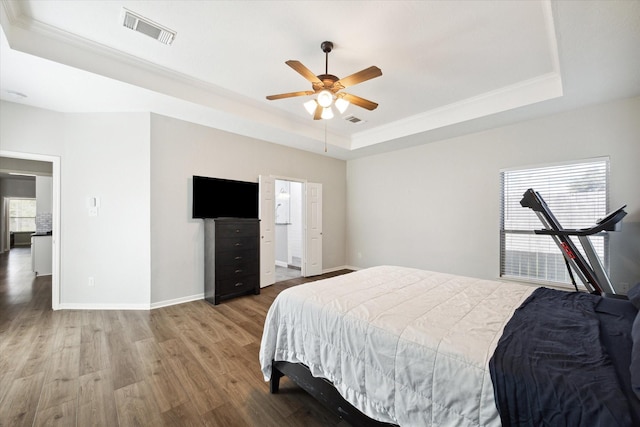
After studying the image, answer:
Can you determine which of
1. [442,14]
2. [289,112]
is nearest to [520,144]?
[442,14]

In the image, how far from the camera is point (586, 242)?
267 centimetres

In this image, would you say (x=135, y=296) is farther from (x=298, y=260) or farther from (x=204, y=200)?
(x=298, y=260)

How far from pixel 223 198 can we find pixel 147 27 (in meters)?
2.45

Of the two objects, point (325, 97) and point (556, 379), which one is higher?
point (325, 97)

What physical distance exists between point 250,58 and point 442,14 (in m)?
1.90

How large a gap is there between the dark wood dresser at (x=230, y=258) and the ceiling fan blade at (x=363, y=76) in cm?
265

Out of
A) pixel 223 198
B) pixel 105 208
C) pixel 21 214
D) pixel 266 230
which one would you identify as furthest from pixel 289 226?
pixel 21 214

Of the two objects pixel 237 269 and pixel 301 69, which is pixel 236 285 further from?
pixel 301 69

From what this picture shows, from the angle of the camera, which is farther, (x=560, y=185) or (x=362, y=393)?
(x=560, y=185)

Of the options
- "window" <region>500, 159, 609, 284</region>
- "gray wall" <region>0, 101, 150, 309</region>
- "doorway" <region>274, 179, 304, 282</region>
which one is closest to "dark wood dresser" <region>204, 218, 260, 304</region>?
"gray wall" <region>0, 101, 150, 309</region>

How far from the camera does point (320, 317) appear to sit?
171cm

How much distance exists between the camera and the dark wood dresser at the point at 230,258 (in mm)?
3971

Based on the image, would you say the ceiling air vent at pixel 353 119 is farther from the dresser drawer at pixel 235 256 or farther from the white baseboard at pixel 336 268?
the white baseboard at pixel 336 268

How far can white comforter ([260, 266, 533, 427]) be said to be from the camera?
1138 mm
